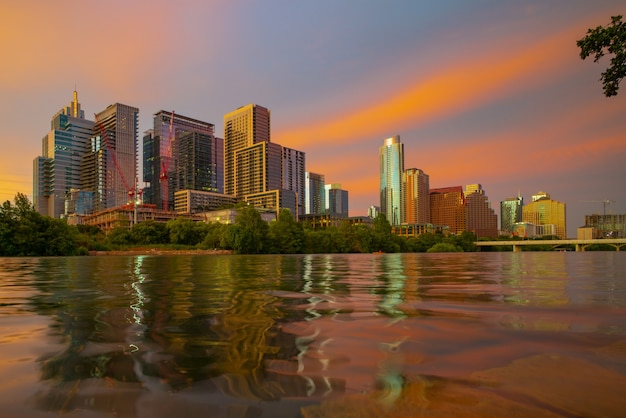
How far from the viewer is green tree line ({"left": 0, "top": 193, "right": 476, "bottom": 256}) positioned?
61188 mm

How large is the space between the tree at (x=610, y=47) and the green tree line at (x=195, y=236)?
72.0 metres

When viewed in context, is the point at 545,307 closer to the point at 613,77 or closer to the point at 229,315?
the point at 229,315

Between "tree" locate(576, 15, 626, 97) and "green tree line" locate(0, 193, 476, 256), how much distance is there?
236 feet

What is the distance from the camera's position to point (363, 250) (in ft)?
390

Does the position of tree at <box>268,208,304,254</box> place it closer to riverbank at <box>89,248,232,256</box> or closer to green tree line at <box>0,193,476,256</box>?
green tree line at <box>0,193,476,256</box>

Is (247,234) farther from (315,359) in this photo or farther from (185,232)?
(315,359)

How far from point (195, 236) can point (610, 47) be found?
11035cm

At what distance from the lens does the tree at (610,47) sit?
46.7 feet

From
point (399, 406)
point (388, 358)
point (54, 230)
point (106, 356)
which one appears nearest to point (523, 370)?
point (388, 358)

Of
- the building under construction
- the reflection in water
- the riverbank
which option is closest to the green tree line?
the riverbank

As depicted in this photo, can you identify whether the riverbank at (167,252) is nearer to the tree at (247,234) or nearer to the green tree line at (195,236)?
the green tree line at (195,236)

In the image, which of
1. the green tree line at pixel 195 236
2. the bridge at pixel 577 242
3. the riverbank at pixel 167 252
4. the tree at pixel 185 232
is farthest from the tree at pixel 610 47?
the bridge at pixel 577 242

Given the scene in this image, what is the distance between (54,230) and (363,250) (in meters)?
80.6

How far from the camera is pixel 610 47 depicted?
14.5 metres
